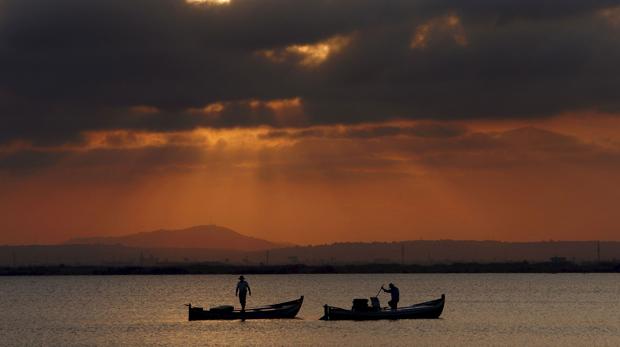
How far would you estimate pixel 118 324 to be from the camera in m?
79.2

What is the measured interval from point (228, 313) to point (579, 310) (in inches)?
1508

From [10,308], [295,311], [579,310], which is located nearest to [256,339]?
[295,311]

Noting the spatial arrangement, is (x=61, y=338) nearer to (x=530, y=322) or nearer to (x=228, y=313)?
(x=228, y=313)

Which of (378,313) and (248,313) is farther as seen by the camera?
(248,313)

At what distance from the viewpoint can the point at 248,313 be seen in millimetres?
73188

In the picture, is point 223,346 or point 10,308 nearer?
point 223,346

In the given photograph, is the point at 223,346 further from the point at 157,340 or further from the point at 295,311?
the point at 295,311

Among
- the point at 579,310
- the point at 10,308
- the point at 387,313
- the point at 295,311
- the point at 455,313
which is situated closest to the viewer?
the point at 387,313

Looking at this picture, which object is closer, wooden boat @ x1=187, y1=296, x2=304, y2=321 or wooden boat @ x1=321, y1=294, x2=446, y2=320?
wooden boat @ x1=321, y1=294, x2=446, y2=320

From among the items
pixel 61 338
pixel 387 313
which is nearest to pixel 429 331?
pixel 387 313

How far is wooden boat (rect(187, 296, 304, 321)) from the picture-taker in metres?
71.1

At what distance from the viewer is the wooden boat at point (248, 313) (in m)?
71.1

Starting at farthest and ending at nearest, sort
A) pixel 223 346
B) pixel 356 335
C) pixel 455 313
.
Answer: pixel 455 313 → pixel 356 335 → pixel 223 346

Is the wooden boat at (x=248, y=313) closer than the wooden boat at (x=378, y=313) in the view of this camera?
No
